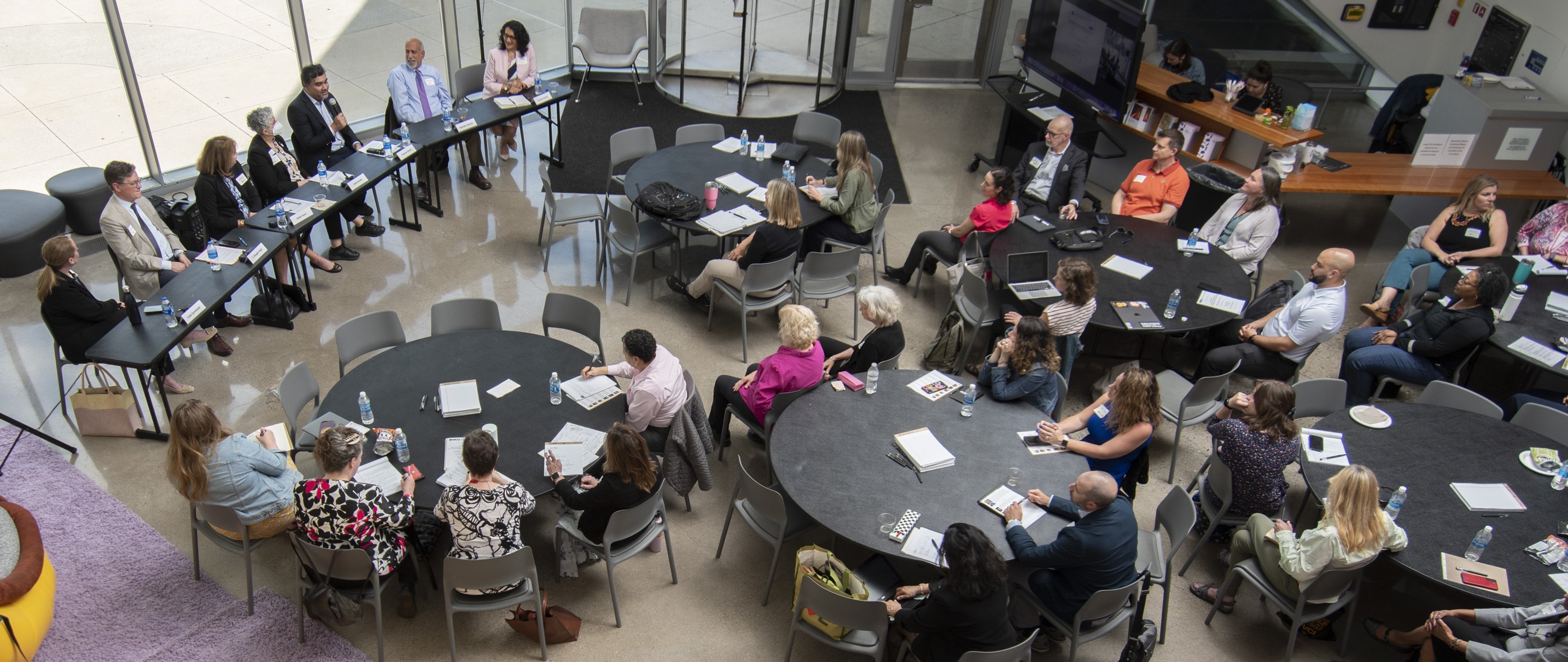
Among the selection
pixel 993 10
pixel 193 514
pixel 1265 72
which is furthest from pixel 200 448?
pixel 993 10

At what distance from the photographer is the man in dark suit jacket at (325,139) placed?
796cm

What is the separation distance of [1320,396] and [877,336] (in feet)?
9.38

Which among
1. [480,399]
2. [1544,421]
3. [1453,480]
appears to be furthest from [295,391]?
[1544,421]

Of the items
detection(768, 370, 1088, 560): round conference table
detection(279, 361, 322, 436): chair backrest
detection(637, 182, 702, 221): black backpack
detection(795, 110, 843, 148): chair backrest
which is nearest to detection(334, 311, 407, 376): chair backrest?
detection(279, 361, 322, 436): chair backrest

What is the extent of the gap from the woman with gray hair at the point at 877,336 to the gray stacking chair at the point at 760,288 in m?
0.97

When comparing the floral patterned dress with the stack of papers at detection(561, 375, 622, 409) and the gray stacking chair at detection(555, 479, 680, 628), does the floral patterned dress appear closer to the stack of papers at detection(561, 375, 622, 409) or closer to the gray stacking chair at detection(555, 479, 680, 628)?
the gray stacking chair at detection(555, 479, 680, 628)

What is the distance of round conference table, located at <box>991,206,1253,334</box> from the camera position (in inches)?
266

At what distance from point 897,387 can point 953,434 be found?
54 centimetres

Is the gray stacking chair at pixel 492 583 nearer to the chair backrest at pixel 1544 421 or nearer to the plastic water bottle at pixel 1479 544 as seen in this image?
the plastic water bottle at pixel 1479 544

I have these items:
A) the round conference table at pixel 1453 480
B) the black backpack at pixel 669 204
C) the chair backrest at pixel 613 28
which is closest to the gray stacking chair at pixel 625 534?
the black backpack at pixel 669 204

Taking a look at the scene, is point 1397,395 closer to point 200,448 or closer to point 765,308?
point 765,308

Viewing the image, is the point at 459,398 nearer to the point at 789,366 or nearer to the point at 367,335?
the point at 367,335

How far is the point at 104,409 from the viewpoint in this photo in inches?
234

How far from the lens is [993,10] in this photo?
39.1 feet
